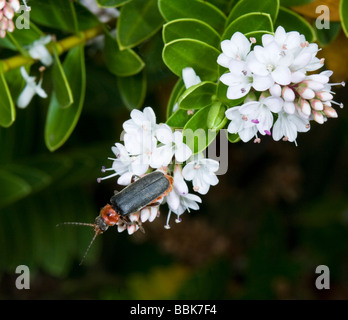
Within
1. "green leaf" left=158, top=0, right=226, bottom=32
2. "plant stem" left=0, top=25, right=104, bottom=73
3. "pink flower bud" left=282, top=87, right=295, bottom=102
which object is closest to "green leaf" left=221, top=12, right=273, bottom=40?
"green leaf" left=158, top=0, right=226, bottom=32

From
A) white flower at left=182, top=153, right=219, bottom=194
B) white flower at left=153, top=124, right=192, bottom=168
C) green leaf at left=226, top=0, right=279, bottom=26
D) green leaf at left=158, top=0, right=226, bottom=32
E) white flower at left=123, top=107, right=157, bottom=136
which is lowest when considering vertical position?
white flower at left=182, top=153, right=219, bottom=194

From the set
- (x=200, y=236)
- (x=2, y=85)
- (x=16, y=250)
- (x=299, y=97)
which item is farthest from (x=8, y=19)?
(x=200, y=236)

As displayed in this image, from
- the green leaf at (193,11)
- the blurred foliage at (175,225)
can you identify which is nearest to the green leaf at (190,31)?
the green leaf at (193,11)

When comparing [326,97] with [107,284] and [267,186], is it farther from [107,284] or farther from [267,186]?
[107,284]

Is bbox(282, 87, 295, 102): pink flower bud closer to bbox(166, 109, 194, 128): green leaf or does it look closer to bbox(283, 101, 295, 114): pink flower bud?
bbox(283, 101, 295, 114): pink flower bud

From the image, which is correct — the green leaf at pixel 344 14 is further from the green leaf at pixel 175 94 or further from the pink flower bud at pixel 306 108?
the green leaf at pixel 175 94

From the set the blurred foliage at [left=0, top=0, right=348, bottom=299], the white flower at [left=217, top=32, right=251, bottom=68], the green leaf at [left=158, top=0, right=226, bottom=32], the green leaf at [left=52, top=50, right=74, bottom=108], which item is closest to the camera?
the white flower at [left=217, top=32, right=251, bottom=68]

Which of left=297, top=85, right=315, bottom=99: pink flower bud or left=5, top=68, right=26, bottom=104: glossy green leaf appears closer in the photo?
left=297, top=85, right=315, bottom=99: pink flower bud
